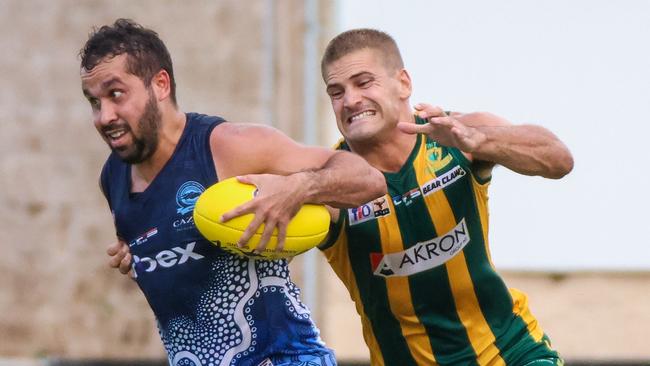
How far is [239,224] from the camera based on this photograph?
15.3 ft

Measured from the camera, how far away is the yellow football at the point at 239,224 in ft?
15.3

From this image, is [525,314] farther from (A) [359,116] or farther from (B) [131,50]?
(B) [131,50]

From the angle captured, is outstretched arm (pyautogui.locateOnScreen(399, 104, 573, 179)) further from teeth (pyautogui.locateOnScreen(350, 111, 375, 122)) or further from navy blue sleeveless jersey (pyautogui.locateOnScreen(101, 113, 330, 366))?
navy blue sleeveless jersey (pyautogui.locateOnScreen(101, 113, 330, 366))

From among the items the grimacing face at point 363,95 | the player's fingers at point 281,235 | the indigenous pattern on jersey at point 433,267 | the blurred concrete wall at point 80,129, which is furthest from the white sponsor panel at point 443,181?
the blurred concrete wall at point 80,129

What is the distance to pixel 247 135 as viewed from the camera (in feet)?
16.4

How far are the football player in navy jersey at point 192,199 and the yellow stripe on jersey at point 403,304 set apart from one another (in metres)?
0.74

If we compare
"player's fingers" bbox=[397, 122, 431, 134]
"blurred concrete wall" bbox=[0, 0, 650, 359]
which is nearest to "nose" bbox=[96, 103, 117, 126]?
"player's fingers" bbox=[397, 122, 431, 134]

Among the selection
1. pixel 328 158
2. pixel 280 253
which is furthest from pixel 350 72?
pixel 280 253

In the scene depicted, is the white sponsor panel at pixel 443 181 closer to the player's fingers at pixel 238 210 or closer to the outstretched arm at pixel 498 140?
the outstretched arm at pixel 498 140

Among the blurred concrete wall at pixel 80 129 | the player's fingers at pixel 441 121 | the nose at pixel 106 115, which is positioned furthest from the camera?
the blurred concrete wall at pixel 80 129

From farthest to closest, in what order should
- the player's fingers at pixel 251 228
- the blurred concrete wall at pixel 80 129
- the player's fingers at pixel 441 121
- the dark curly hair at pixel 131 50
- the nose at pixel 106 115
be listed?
the blurred concrete wall at pixel 80 129 → the player's fingers at pixel 441 121 → the dark curly hair at pixel 131 50 → the nose at pixel 106 115 → the player's fingers at pixel 251 228

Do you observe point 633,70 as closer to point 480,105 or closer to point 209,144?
point 480,105

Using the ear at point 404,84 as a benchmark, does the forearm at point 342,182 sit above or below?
below

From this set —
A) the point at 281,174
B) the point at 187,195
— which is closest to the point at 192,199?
the point at 187,195
